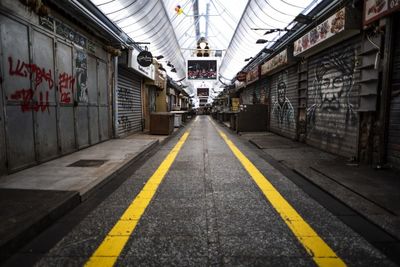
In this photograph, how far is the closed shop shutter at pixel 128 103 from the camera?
38.1 ft

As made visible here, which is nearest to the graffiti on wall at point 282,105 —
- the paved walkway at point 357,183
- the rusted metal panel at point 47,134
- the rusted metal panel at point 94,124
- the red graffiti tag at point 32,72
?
the paved walkway at point 357,183

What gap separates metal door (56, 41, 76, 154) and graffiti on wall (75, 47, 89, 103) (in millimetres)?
312

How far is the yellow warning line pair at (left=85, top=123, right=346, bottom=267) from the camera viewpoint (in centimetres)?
227

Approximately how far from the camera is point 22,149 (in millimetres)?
5023

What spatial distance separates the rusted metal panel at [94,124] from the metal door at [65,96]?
1180 mm

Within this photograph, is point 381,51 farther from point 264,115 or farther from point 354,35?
point 264,115

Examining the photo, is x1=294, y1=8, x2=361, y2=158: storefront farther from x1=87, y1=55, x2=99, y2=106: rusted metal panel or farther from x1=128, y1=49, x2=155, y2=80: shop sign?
x1=87, y1=55, x2=99, y2=106: rusted metal panel

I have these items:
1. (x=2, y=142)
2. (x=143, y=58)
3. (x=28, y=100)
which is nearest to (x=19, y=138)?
(x=2, y=142)

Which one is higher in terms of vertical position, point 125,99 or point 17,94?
point 125,99

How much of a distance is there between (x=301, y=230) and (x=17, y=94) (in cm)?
543

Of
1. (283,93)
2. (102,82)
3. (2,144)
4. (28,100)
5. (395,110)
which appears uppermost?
(102,82)

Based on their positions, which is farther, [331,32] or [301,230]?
[331,32]

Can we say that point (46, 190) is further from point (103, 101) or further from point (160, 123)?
point (160, 123)

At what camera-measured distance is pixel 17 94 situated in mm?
4895
